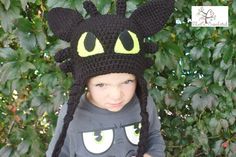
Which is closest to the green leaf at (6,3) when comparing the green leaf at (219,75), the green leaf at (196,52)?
the green leaf at (196,52)

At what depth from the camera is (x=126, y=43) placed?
50.6 inches

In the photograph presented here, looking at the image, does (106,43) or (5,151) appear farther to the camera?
(5,151)

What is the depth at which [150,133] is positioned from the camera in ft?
5.09

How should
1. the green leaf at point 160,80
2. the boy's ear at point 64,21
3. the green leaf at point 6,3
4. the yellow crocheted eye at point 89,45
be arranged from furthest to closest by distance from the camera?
the green leaf at point 160,80 < the green leaf at point 6,3 < the boy's ear at point 64,21 < the yellow crocheted eye at point 89,45

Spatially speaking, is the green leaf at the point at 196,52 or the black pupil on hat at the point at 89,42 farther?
the green leaf at the point at 196,52

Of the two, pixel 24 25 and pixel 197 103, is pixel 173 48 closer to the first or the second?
pixel 197 103

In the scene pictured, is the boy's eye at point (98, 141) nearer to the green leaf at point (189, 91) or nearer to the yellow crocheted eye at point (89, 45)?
the yellow crocheted eye at point (89, 45)

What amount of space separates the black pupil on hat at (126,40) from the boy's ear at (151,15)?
0.35ft

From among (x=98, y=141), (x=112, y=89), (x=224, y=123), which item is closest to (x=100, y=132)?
(x=98, y=141)

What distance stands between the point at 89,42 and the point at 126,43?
0.33 ft

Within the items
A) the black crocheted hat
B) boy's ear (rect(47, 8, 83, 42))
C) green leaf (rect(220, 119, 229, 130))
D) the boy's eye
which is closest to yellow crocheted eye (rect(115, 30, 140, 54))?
the black crocheted hat

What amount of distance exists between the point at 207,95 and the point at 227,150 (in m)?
0.29

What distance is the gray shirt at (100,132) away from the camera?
1.43 metres

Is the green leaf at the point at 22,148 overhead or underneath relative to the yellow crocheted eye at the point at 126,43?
underneath
